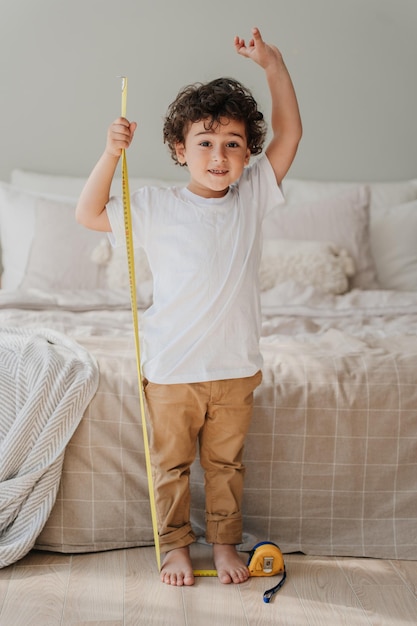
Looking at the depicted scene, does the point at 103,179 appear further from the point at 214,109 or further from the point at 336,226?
the point at 336,226

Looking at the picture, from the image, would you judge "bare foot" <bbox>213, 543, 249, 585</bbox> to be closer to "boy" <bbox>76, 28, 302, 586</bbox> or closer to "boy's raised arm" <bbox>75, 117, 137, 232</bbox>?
"boy" <bbox>76, 28, 302, 586</bbox>

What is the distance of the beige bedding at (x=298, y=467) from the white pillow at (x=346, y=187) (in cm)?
152

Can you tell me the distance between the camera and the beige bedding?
6.73 ft

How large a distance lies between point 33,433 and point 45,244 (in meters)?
1.33

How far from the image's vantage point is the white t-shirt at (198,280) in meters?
1.86

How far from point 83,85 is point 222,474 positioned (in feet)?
7.26

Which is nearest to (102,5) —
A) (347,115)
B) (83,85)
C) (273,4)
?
(83,85)

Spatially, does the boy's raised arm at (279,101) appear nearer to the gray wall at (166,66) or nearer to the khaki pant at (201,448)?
the khaki pant at (201,448)

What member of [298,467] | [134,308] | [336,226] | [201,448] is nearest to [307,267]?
[336,226]

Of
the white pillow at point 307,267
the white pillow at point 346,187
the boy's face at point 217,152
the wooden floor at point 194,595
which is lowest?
the wooden floor at point 194,595

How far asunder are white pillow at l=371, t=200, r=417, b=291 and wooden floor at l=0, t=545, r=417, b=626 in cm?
148

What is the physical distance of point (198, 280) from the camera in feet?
A: 6.09

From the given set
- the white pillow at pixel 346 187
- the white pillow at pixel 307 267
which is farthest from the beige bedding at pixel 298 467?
the white pillow at pixel 346 187

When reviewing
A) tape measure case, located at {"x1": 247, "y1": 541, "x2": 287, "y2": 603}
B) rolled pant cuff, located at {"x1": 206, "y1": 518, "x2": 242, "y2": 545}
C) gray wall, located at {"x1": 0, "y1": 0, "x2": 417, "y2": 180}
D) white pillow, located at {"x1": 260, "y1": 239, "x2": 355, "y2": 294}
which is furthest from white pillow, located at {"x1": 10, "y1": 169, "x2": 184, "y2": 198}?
tape measure case, located at {"x1": 247, "y1": 541, "x2": 287, "y2": 603}
